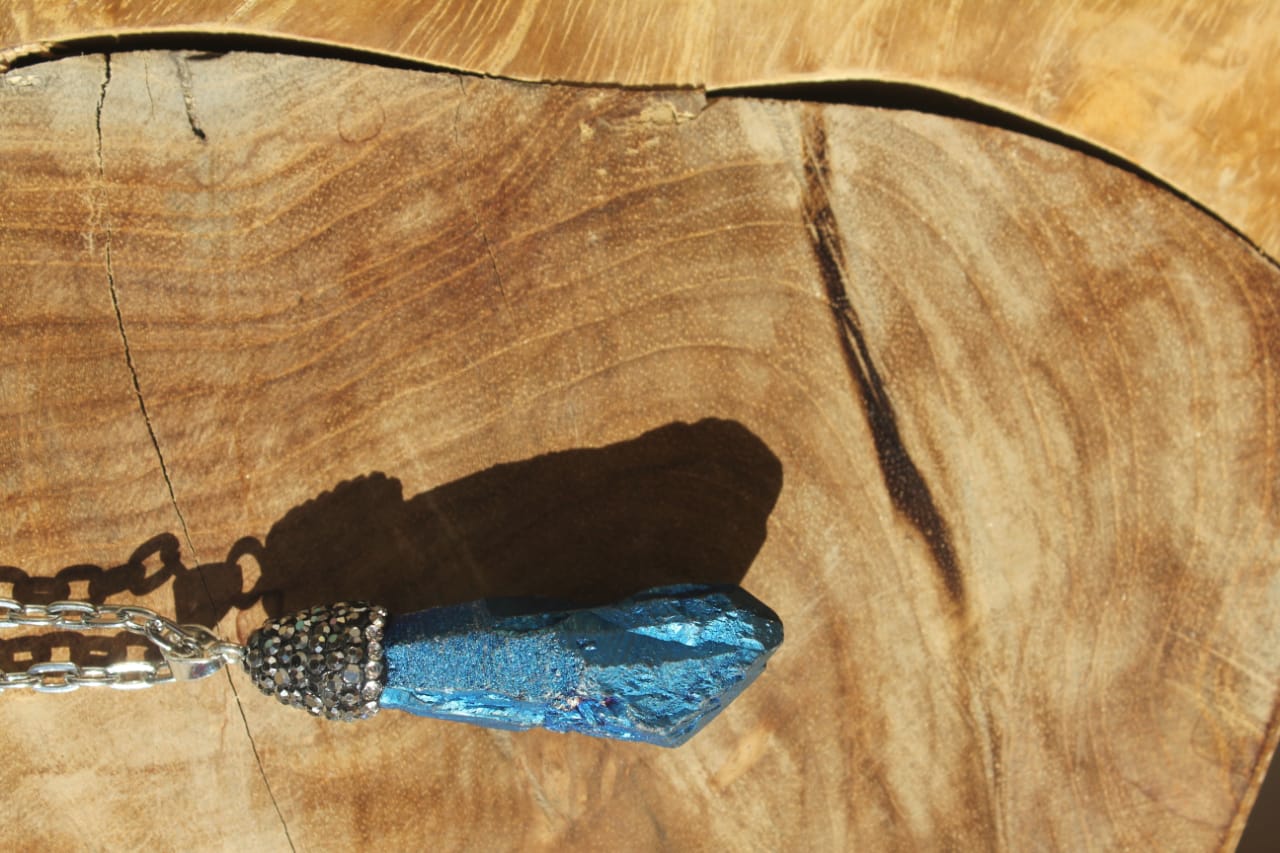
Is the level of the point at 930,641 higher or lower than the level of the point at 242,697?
higher

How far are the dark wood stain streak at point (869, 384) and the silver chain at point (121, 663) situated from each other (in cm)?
96

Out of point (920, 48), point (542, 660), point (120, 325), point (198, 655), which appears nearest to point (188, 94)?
point (120, 325)

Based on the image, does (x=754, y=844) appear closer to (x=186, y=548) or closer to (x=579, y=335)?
(x=579, y=335)

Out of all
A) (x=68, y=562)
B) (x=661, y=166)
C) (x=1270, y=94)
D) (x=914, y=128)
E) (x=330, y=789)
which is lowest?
(x=330, y=789)

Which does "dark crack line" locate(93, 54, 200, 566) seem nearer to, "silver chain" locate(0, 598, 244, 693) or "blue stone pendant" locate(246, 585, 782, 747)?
"silver chain" locate(0, 598, 244, 693)

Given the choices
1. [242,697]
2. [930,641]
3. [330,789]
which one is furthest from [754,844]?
[242,697]

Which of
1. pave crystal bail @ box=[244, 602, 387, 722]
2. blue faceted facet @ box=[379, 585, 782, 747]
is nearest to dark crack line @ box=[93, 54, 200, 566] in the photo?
pave crystal bail @ box=[244, 602, 387, 722]

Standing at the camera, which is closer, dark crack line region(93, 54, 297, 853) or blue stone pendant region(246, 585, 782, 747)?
blue stone pendant region(246, 585, 782, 747)

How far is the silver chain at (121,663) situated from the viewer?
1.41 meters

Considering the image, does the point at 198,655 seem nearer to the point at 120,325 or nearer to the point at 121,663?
the point at 121,663

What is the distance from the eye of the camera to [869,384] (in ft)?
4.83

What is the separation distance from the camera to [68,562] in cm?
149

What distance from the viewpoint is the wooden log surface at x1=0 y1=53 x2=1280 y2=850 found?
1.45 metres

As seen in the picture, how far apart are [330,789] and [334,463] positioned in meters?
0.49
